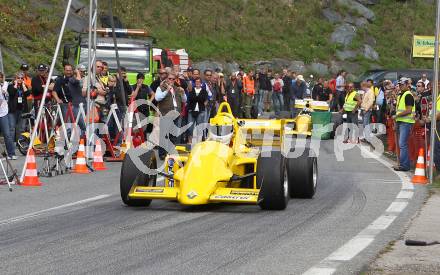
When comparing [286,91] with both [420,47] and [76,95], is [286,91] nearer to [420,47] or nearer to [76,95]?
[420,47]

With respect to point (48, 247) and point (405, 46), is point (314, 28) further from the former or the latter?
point (48, 247)

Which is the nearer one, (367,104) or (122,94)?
(122,94)

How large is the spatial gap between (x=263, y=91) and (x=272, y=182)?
29.2 m

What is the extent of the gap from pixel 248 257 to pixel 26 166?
27.0ft

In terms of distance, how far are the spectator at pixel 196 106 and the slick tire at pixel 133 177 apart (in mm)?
11983

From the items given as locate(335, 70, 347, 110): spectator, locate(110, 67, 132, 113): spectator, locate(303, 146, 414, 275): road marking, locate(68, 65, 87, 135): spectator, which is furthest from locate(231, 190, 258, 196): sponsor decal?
locate(335, 70, 347, 110): spectator

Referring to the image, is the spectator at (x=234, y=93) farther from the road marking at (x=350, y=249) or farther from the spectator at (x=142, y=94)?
the road marking at (x=350, y=249)

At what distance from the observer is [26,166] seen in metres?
17.0

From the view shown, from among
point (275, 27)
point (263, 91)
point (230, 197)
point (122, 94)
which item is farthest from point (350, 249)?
point (275, 27)

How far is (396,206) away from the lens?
14.2 m

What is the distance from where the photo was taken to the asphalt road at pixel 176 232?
29.7 ft

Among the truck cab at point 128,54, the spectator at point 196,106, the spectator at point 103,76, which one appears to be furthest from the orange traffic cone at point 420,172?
the truck cab at point 128,54

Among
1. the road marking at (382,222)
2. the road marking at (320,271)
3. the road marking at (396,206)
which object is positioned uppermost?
the road marking at (320,271)

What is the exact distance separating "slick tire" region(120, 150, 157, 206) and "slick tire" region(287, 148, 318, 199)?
209 cm
